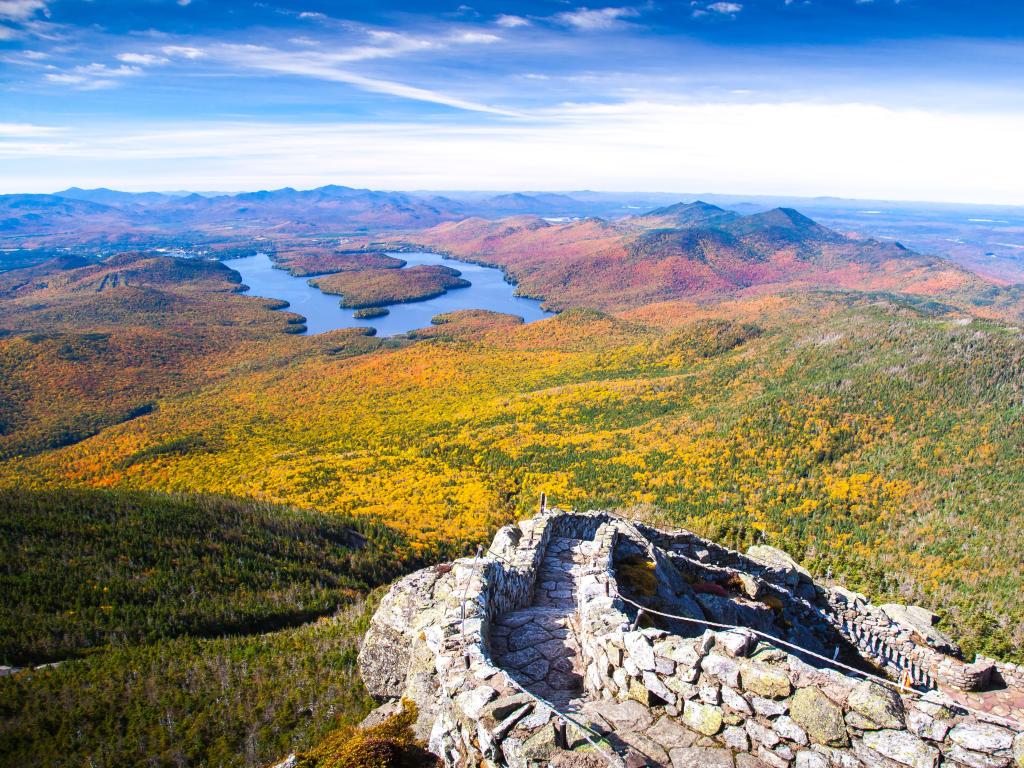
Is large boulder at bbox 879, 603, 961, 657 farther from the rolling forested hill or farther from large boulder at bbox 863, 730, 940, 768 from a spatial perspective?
the rolling forested hill

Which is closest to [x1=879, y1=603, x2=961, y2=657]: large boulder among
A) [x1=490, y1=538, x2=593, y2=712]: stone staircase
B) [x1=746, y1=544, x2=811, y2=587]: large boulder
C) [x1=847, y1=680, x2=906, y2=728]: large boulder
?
[x1=746, y1=544, x2=811, y2=587]: large boulder

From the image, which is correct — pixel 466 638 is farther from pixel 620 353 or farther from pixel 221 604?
pixel 620 353

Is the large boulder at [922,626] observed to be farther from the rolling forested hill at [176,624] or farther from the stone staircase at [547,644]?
the rolling forested hill at [176,624]

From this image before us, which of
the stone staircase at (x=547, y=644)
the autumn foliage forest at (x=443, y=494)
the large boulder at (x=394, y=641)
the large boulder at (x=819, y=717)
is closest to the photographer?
the large boulder at (x=819, y=717)

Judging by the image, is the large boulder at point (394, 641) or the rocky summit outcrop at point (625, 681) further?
the large boulder at point (394, 641)

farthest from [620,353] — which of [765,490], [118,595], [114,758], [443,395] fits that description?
[114,758]

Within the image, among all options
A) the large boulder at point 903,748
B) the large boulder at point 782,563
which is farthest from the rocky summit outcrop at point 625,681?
the large boulder at point 782,563

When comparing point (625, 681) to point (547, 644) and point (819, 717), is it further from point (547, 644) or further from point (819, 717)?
point (819, 717)
